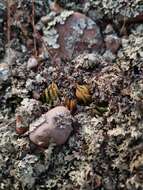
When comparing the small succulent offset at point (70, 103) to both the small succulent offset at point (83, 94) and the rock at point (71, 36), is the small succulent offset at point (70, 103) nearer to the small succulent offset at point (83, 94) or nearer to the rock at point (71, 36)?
the small succulent offset at point (83, 94)

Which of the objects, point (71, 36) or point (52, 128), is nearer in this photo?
point (52, 128)

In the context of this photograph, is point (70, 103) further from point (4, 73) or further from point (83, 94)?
point (4, 73)

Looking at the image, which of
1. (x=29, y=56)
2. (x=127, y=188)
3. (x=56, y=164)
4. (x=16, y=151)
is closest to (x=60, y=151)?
(x=56, y=164)

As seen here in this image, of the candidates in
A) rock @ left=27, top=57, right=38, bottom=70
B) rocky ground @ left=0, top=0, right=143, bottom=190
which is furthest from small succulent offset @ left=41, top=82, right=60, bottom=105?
rock @ left=27, top=57, right=38, bottom=70

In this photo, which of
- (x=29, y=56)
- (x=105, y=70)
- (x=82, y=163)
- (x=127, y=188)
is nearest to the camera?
(x=127, y=188)

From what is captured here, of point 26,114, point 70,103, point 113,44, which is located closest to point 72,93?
point 70,103

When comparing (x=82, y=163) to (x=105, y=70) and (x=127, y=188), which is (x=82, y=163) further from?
(x=105, y=70)

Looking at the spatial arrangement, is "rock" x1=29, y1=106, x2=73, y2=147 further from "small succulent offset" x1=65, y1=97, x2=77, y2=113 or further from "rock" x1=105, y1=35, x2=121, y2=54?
"rock" x1=105, y1=35, x2=121, y2=54
